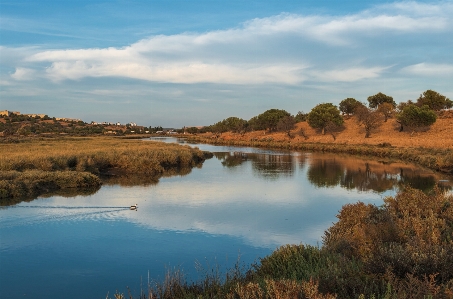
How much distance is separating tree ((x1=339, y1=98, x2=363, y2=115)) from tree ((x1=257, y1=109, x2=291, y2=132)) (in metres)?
12.6

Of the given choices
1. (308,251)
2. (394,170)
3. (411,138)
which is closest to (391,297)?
(308,251)

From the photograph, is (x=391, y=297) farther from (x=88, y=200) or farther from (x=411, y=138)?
(x=411, y=138)

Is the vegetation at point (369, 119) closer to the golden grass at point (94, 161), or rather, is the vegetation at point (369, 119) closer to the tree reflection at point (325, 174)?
the tree reflection at point (325, 174)

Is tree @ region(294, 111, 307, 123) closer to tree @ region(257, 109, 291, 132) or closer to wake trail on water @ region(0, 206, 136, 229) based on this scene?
tree @ region(257, 109, 291, 132)

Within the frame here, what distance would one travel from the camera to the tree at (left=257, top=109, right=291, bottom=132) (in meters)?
85.7

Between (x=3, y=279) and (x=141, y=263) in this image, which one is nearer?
(x=3, y=279)

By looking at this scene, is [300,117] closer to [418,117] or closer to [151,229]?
[418,117]

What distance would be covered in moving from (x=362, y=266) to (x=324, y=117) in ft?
213

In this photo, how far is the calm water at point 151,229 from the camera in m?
9.06

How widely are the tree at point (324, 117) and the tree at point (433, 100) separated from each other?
1407cm

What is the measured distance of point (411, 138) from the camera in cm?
5491

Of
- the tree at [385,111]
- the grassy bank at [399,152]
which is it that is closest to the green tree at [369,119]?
the tree at [385,111]

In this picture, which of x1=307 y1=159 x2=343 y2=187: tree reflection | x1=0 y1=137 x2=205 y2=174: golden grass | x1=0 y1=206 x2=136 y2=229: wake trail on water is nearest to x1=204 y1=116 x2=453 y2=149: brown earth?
x1=307 y1=159 x2=343 y2=187: tree reflection

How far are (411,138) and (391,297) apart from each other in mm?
55208
